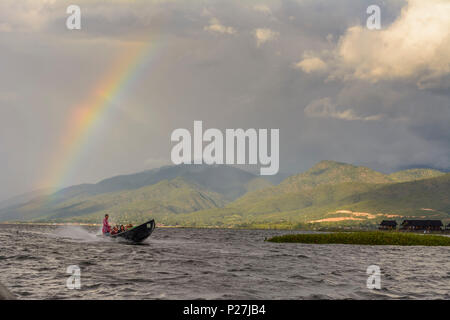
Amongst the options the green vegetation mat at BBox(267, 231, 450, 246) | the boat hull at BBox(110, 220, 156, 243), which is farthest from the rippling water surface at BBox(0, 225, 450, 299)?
the green vegetation mat at BBox(267, 231, 450, 246)

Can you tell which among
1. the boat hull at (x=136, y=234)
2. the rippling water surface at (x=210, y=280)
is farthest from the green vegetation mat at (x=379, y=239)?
the rippling water surface at (x=210, y=280)

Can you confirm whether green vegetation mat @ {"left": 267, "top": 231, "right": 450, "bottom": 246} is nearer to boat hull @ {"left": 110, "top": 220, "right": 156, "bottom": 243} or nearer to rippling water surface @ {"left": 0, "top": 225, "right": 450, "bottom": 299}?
boat hull @ {"left": 110, "top": 220, "right": 156, "bottom": 243}

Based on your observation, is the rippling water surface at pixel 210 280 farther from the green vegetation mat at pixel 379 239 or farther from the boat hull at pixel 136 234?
the green vegetation mat at pixel 379 239

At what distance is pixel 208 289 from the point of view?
29406mm

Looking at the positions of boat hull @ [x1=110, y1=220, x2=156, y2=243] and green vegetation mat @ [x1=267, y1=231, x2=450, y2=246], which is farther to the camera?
green vegetation mat @ [x1=267, y1=231, x2=450, y2=246]

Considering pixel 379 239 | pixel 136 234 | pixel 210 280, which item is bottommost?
pixel 379 239

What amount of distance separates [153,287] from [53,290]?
647 centimetres

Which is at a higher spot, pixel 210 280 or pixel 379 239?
pixel 210 280

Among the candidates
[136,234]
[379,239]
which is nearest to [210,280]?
[136,234]

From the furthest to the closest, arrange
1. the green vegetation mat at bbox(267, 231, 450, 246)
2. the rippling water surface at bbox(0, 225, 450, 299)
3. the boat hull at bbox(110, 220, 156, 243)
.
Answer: the green vegetation mat at bbox(267, 231, 450, 246) < the boat hull at bbox(110, 220, 156, 243) < the rippling water surface at bbox(0, 225, 450, 299)

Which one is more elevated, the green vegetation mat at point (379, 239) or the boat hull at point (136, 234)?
the boat hull at point (136, 234)

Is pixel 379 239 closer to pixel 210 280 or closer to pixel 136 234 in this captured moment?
pixel 136 234
